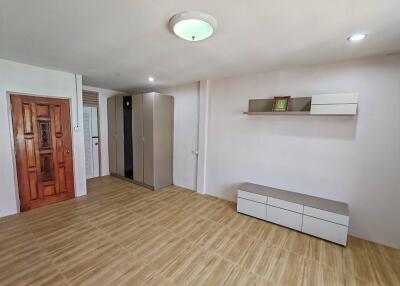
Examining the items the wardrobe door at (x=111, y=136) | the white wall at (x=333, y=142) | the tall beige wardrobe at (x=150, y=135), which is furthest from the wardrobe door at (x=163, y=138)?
the wardrobe door at (x=111, y=136)

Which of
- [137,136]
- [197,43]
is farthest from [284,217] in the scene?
[137,136]

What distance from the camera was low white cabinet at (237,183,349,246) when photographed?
2.36 m

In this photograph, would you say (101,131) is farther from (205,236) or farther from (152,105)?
(205,236)

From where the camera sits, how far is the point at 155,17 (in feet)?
5.10

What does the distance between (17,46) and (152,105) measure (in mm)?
2157

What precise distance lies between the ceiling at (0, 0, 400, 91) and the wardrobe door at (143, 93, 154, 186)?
1.15 metres

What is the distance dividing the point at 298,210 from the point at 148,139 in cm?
320

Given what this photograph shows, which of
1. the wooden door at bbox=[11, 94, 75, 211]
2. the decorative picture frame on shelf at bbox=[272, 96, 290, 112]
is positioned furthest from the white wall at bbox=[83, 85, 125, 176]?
the decorative picture frame on shelf at bbox=[272, 96, 290, 112]

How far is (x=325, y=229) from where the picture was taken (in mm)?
2428

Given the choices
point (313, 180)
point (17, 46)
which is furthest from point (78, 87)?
point (313, 180)

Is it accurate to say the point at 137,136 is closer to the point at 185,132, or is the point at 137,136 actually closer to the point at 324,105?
the point at 185,132

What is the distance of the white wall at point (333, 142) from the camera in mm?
2316

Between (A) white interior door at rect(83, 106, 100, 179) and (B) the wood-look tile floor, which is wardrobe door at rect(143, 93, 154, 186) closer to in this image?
(B) the wood-look tile floor

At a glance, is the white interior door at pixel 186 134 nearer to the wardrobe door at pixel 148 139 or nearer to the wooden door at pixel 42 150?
the wardrobe door at pixel 148 139
